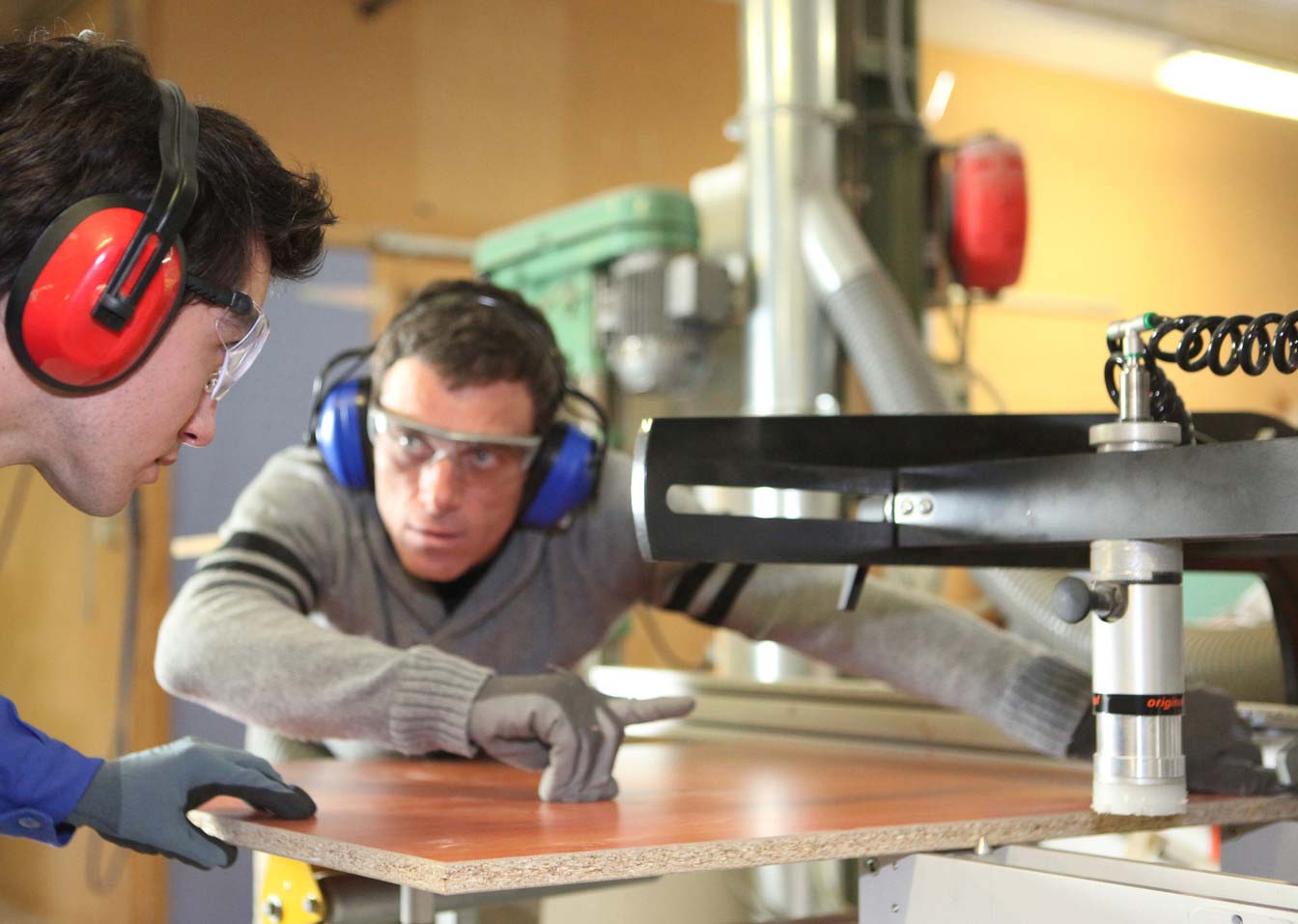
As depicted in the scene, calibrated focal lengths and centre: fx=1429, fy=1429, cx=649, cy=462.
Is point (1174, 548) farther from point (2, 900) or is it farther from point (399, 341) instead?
point (2, 900)

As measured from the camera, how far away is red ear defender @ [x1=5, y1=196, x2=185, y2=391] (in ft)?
2.83

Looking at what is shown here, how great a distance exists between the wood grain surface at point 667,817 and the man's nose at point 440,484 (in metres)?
0.30

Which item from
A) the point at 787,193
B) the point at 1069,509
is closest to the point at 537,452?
the point at 1069,509

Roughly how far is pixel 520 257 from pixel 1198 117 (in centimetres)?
454

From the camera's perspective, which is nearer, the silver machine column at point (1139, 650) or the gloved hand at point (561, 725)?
the silver machine column at point (1139, 650)

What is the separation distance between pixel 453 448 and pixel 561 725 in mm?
593

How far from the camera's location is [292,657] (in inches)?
52.5

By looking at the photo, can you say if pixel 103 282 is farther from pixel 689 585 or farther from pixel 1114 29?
pixel 1114 29

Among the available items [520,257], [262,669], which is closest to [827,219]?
[520,257]

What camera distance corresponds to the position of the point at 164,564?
399 cm

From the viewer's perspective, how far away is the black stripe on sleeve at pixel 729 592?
170 cm

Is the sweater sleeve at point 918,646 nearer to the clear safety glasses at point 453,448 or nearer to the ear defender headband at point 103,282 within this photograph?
the clear safety glasses at point 453,448

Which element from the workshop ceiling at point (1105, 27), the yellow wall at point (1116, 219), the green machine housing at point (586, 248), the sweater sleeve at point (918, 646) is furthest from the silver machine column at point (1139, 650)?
the yellow wall at point (1116, 219)

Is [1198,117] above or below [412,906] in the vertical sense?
above
